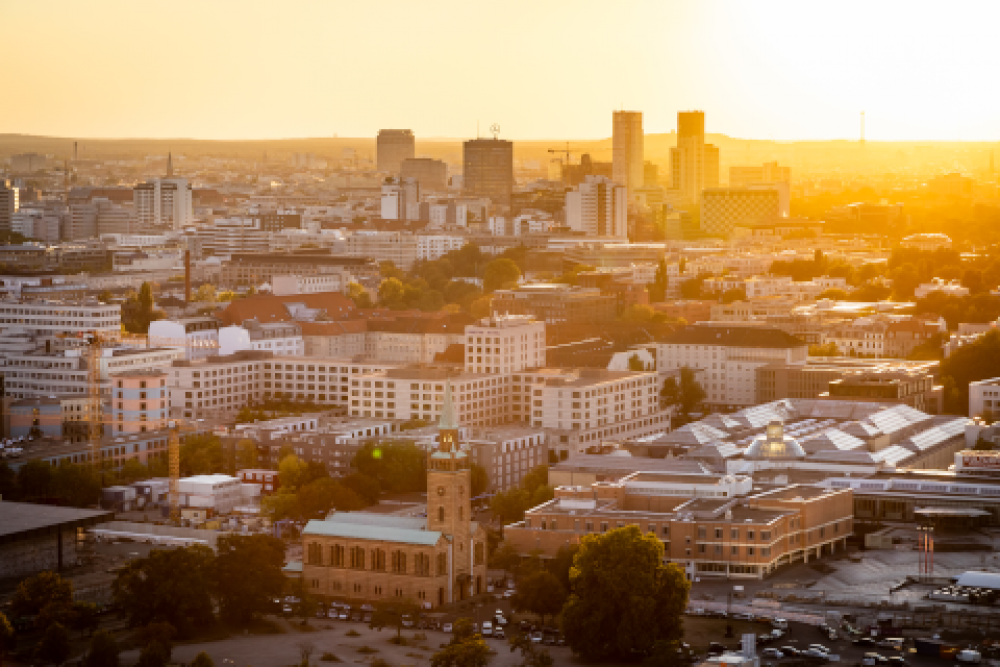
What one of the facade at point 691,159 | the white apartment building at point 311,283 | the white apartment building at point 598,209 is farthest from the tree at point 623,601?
the facade at point 691,159

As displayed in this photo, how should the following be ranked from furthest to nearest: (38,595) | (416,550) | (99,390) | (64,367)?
(64,367) < (99,390) < (416,550) < (38,595)

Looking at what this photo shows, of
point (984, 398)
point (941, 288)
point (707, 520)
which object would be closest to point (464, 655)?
point (707, 520)

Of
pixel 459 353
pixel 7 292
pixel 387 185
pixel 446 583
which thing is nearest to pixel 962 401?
pixel 459 353

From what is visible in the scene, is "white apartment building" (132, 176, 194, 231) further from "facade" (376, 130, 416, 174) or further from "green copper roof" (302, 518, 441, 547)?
"green copper roof" (302, 518, 441, 547)

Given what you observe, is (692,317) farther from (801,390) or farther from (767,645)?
(767,645)

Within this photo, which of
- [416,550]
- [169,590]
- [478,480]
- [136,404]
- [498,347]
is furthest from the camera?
[498,347]

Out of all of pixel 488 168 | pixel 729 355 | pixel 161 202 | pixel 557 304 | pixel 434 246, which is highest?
pixel 488 168

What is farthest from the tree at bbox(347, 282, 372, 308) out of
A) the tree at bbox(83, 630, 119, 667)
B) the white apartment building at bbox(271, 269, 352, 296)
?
the tree at bbox(83, 630, 119, 667)

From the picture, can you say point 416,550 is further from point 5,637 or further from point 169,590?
point 5,637

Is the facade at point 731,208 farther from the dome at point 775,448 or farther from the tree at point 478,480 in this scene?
the tree at point 478,480
